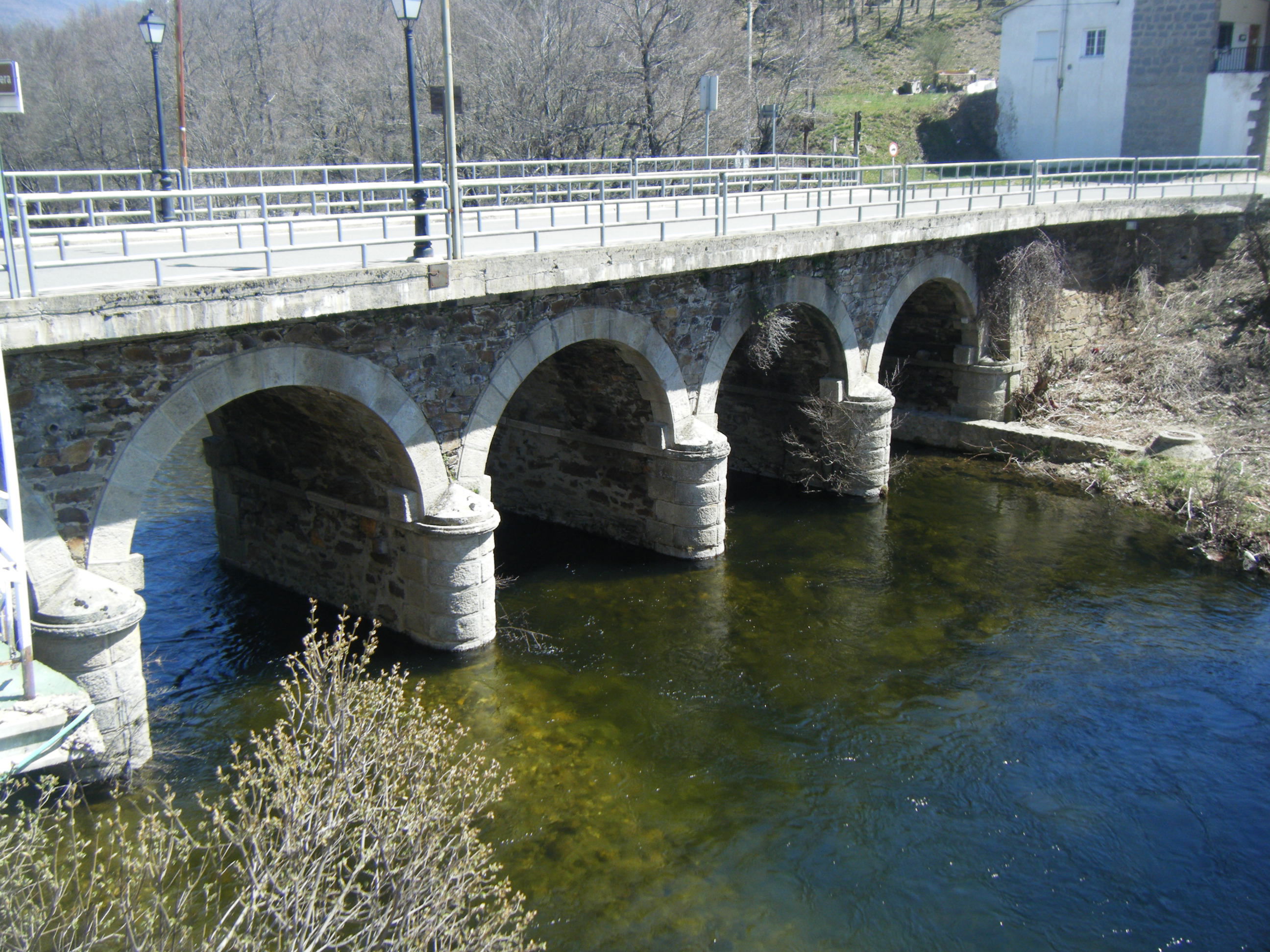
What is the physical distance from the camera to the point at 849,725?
435 inches

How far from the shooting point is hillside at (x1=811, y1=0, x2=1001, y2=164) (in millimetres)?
43250

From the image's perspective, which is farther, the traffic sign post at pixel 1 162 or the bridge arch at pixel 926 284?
the bridge arch at pixel 926 284

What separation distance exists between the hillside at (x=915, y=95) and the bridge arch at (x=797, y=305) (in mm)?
26798

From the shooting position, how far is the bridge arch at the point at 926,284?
59.2ft

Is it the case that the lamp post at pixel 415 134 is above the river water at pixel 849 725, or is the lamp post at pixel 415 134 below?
above

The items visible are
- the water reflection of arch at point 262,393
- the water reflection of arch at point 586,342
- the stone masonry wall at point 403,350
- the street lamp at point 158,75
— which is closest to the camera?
the stone masonry wall at point 403,350

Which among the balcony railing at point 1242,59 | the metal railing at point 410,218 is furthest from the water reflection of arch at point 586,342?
the balcony railing at point 1242,59

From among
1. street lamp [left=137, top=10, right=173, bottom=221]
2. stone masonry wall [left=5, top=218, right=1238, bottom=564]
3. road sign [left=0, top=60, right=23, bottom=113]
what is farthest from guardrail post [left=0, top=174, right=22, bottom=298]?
street lamp [left=137, top=10, right=173, bottom=221]

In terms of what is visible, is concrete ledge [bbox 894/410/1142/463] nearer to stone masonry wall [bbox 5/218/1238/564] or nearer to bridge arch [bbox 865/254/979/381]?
bridge arch [bbox 865/254/979/381]

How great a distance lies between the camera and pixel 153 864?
16.7 ft

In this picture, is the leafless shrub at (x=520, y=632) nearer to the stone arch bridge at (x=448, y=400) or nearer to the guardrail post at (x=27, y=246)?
the stone arch bridge at (x=448, y=400)

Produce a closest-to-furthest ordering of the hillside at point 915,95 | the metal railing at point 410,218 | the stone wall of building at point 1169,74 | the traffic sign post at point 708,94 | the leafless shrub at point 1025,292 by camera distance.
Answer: the metal railing at point 410,218, the traffic sign post at point 708,94, the leafless shrub at point 1025,292, the stone wall of building at point 1169,74, the hillside at point 915,95

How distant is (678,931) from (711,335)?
883 centimetres

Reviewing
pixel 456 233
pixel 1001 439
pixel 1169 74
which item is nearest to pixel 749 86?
pixel 1169 74
